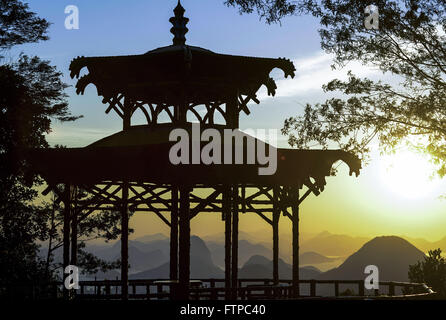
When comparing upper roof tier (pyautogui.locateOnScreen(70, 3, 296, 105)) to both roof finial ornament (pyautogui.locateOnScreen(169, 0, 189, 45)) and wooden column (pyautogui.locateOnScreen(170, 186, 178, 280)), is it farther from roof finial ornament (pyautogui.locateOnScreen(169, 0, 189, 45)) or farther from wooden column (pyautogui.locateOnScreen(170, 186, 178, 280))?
wooden column (pyautogui.locateOnScreen(170, 186, 178, 280))

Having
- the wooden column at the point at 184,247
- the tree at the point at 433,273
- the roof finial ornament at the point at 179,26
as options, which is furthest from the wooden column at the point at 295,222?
the tree at the point at 433,273

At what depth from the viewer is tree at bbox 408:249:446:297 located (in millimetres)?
37656

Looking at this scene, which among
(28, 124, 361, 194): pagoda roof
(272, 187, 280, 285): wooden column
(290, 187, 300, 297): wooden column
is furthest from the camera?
(272, 187, 280, 285): wooden column

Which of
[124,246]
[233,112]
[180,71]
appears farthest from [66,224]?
[233,112]

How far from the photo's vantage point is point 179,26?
74.3ft

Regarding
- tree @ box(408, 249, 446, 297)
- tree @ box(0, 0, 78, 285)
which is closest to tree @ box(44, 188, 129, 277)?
tree @ box(0, 0, 78, 285)

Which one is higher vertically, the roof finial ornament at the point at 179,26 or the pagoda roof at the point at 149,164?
the roof finial ornament at the point at 179,26

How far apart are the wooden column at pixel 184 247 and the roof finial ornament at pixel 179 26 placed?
5.51 m

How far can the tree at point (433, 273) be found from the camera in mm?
37656

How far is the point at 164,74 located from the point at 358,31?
39.4ft

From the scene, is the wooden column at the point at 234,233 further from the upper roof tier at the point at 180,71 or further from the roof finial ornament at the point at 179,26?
the roof finial ornament at the point at 179,26

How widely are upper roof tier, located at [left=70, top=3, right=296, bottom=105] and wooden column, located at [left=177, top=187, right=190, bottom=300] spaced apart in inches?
126
